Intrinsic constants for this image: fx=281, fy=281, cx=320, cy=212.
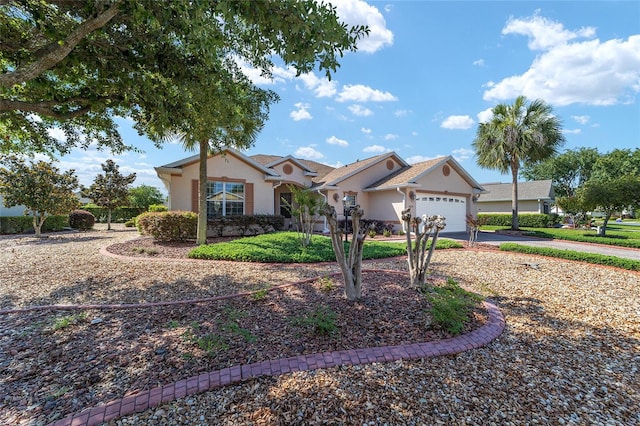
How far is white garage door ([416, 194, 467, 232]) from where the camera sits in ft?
54.6

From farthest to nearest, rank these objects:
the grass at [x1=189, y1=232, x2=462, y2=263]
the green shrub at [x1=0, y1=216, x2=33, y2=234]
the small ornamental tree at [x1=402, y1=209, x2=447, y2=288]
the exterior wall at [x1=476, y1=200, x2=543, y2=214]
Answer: the exterior wall at [x1=476, y1=200, x2=543, y2=214], the green shrub at [x1=0, y1=216, x2=33, y2=234], the grass at [x1=189, y1=232, x2=462, y2=263], the small ornamental tree at [x1=402, y1=209, x2=447, y2=288]

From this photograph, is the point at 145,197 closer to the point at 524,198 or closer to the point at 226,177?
the point at 226,177

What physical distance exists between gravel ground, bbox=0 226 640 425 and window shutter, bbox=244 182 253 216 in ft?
29.1

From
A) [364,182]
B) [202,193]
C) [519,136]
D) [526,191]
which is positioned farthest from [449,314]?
[526,191]

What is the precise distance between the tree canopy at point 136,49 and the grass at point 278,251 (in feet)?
12.7

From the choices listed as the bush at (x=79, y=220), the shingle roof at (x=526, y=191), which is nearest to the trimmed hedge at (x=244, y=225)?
the bush at (x=79, y=220)

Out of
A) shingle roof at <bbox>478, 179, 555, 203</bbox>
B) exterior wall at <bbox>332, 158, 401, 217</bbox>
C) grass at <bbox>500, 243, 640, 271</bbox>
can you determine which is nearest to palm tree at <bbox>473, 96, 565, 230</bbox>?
exterior wall at <bbox>332, 158, 401, 217</bbox>

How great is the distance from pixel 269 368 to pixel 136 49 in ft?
19.4

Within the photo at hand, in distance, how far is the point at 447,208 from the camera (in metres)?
17.7

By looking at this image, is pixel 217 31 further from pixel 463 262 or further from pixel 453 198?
pixel 453 198

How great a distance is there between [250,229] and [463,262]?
9.47 m

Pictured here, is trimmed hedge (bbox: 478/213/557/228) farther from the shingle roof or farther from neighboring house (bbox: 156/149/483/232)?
neighboring house (bbox: 156/149/483/232)

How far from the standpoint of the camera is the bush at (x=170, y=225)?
10.8 meters

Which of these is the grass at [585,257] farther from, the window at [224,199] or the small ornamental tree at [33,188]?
the small ornamental tree at [33,188]
